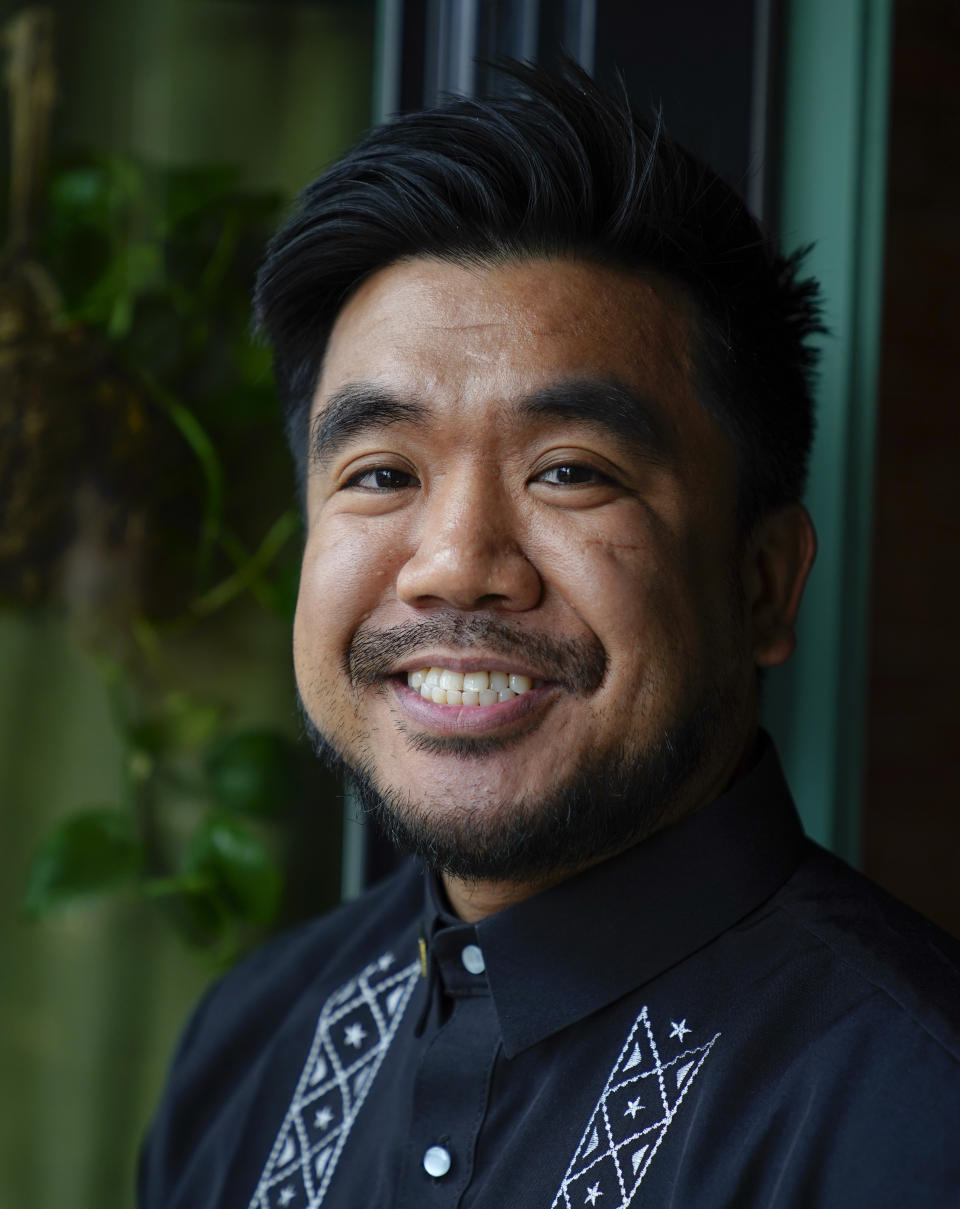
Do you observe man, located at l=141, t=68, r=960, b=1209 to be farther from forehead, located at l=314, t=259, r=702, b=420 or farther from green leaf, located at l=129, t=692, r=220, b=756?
green leaf, located at l=129, t=692, r=220, b=756

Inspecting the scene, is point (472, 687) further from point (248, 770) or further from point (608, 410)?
point (248, 770)

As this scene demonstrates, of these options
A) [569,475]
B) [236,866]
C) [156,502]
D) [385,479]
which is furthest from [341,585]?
[236,866]

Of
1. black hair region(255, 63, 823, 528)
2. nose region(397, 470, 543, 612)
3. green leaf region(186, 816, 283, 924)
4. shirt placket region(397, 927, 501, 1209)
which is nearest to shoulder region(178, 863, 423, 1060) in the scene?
green leaf region(186, 816, 283, 924)

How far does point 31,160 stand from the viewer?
1620 mm

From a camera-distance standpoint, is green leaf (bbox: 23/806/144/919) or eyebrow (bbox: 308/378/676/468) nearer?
eyebrow (bbox: 308/378/676/468)

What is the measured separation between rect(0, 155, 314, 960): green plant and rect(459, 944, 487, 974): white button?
0.62m

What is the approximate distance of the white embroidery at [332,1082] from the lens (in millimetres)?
1286

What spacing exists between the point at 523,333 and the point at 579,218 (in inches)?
4.8

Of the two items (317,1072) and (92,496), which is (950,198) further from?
(317,1072)

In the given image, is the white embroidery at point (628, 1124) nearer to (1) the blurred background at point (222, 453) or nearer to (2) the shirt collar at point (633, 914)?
(2) the shirt collar at point (633, 914)

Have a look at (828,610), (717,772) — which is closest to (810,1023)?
(717,772)

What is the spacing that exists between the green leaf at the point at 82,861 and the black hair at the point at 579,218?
0.77m

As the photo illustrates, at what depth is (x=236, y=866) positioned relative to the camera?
69.1 inches

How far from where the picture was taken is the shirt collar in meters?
1.13
